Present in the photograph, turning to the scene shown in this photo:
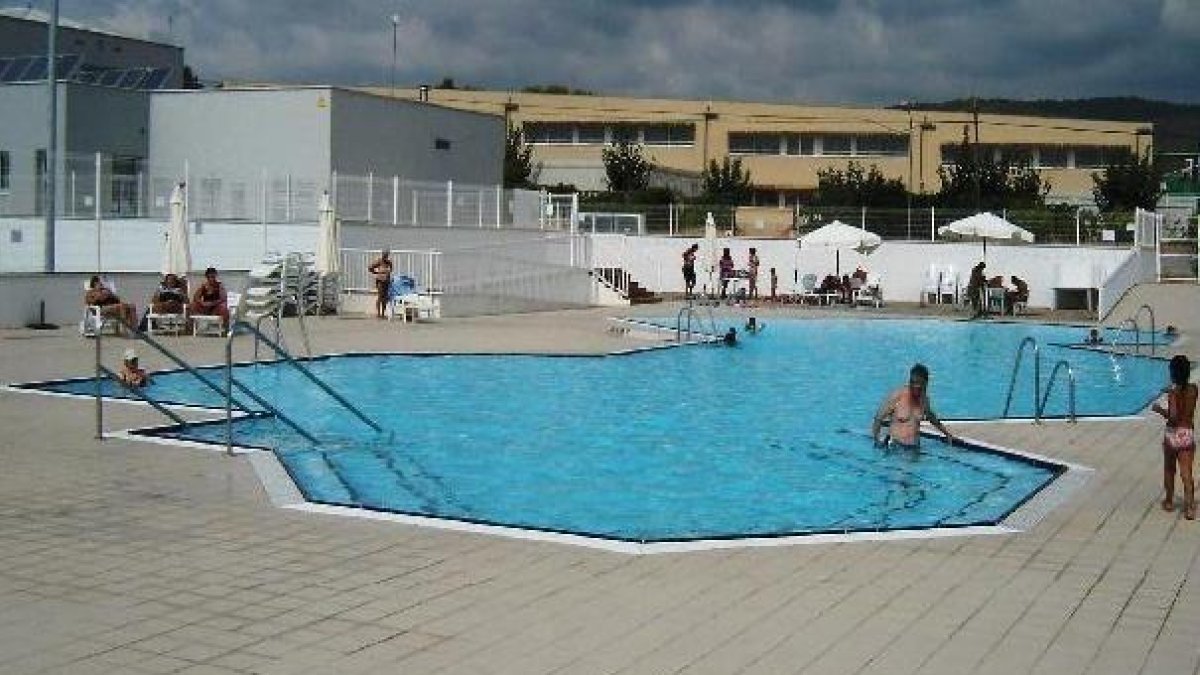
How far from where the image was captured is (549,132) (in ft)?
264

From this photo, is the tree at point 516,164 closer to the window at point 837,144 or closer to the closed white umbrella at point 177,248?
the window at point 837,144

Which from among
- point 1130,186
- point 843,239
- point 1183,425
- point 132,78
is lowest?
point 1183,425

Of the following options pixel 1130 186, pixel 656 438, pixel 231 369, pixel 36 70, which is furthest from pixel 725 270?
pixel 1130 186

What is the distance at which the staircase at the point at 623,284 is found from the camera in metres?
36.3

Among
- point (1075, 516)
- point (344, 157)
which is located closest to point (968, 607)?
point (1075, 516)

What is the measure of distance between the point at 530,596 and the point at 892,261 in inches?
1350

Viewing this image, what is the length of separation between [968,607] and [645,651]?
1.68 metres

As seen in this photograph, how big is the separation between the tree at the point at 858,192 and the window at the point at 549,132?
18.6 m

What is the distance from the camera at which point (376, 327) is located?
25250mm

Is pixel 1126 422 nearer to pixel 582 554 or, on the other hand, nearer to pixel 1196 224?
pixel 582 554

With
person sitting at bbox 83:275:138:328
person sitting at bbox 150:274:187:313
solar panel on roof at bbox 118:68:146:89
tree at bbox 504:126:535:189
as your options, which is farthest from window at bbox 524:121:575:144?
person sitting at bbox 83:275:138:328

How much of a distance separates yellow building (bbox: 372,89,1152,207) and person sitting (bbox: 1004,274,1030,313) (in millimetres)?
39753

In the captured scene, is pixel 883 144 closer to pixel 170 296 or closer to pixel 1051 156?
pixel 1051 156

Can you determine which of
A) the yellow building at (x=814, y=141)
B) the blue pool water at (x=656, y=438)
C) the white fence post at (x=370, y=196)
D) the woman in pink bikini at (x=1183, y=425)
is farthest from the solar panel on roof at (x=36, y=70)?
the yellow building at (x=814, y=141)
